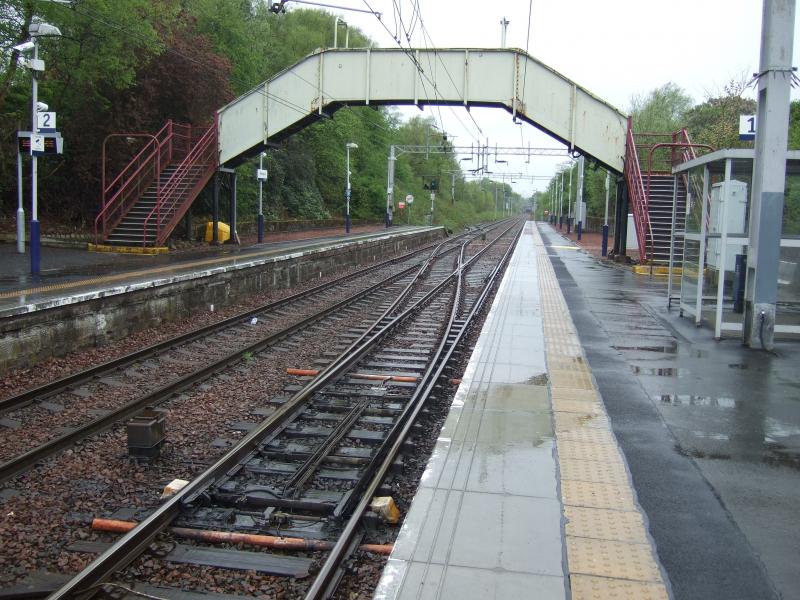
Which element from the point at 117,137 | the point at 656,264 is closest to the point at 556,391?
the point at 656,264

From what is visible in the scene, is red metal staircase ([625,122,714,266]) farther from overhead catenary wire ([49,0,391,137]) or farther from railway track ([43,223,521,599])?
railway track ([43,223,521,599])

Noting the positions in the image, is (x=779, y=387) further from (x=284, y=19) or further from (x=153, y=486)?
(x=284, y=19)

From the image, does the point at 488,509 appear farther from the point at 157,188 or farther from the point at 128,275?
the point at 157,188

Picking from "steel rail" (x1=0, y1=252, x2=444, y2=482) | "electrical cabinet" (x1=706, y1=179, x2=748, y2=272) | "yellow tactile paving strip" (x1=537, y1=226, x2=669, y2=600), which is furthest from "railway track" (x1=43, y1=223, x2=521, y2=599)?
"electrical cabinet" (x1=706, y1=179, x2=748, y2=272)

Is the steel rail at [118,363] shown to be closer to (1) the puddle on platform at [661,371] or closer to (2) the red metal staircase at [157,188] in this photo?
(1) the puddle on platform at [661,371]

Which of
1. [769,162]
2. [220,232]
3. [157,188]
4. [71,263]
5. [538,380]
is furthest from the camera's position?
[220,232]

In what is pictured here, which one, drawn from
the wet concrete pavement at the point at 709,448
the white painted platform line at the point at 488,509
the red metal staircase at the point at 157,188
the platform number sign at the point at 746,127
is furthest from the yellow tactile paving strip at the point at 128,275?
the platform number sign at the point at 746,127

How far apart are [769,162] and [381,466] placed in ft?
23.1

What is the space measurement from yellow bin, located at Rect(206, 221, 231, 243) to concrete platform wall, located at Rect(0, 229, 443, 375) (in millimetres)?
6952

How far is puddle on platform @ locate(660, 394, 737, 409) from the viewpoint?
7398 mm

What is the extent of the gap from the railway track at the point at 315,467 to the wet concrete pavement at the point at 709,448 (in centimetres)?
198

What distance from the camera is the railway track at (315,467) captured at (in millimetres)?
4578

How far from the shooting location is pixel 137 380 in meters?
9.10

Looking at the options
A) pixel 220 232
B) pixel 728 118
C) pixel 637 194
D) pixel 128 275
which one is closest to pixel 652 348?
pixel 128 275
